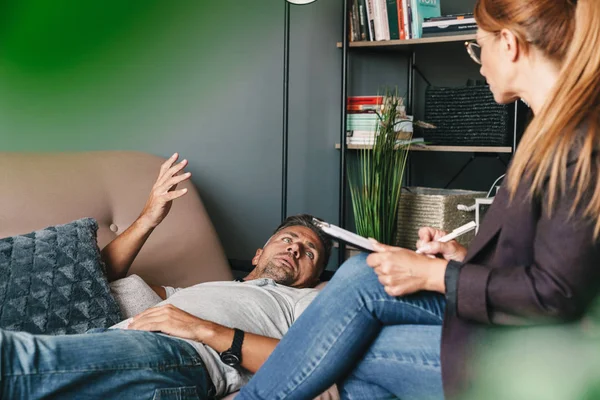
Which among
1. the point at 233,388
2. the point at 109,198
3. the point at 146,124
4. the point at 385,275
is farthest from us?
the point at 146,124

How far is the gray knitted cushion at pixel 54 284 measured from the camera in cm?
178

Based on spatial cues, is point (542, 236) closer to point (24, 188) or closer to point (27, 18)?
point (24, 188)

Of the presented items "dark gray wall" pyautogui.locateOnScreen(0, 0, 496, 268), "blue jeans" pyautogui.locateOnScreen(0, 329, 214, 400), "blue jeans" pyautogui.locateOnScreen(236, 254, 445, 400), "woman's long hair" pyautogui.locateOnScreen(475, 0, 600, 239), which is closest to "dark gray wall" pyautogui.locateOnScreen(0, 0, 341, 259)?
"dark gray wall" pyautogui.locateOnScreen(0, 0, 496, 268)

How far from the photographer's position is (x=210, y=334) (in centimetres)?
164

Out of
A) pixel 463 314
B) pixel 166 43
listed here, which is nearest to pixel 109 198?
pixel 166 43

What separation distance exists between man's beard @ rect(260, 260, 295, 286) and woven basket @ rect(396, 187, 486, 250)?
948 millimetres

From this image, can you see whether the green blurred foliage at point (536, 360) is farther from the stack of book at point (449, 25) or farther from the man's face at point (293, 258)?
the stack of book at point (449, 25)

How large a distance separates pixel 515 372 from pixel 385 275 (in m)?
0.27

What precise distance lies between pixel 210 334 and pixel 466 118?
6.08 feet

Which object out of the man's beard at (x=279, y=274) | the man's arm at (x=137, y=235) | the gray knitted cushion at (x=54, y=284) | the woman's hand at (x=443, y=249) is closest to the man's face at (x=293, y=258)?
the man's beard at (x=279, y=274)

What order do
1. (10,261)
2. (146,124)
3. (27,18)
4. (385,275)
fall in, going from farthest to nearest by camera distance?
(146,124), (27,18), (10,261), (385,275)

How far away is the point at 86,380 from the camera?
140 cm

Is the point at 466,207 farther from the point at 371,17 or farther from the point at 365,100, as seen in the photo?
the point at 371,17

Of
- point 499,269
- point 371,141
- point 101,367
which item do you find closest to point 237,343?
point 101,367
